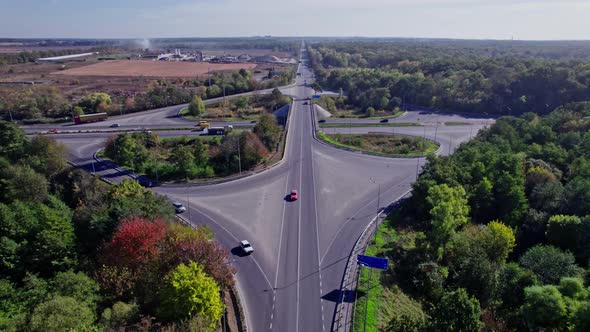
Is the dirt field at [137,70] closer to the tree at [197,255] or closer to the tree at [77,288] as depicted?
the tree at [197,255]

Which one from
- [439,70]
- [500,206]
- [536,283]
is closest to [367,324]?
[536,283]

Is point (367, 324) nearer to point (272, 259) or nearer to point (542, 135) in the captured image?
point (272, 259)

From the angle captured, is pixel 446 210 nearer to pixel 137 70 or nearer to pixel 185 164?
pixel 185 164

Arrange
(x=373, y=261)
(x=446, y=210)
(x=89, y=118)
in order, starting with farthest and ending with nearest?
(x=89, y=118) < (x=446, y=210) < (x=373, y=261)

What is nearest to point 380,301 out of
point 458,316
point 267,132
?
point 458,316

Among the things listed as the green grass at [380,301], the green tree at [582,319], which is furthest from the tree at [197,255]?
the green tree at [582,319]
